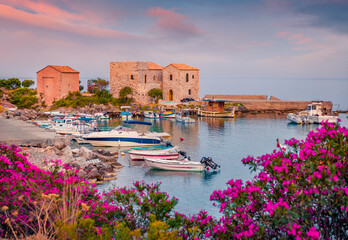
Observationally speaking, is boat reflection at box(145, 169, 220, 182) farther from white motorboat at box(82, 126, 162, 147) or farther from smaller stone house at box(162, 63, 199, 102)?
smaller stone house at box(162, 63, 199, 102)

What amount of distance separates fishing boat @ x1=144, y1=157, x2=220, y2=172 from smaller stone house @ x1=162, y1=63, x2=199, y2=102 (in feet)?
161

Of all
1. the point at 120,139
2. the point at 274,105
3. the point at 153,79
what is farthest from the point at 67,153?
the point at 274,105

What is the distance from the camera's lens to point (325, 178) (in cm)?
579

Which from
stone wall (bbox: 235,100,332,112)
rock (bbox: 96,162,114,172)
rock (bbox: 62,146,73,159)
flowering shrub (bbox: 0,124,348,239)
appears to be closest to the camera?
flowering shrub (bbox: 0,124,348,239)

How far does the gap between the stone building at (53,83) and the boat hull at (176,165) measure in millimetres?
47273

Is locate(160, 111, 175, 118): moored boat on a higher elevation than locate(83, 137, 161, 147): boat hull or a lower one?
higher

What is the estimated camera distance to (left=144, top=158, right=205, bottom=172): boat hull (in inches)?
874

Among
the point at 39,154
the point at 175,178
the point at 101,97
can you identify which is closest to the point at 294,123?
the point at 101,97

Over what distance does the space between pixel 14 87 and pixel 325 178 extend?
72084 mm

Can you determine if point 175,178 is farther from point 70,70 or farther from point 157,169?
point 70,70

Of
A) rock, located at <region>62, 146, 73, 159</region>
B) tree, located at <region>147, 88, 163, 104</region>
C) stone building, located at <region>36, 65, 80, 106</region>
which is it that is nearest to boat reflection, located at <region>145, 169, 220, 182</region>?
rock, located at <region>62, 146, 73, 159</region>

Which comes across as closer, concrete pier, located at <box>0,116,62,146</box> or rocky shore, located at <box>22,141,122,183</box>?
rocky shore, located at <box>22,141,122,183</box>

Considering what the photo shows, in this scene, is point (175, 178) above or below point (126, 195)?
below

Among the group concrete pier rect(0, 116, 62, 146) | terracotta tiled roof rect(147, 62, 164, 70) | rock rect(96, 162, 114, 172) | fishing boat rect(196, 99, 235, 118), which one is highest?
terracotta tiled roof rect(147, 62, 164, 70)
